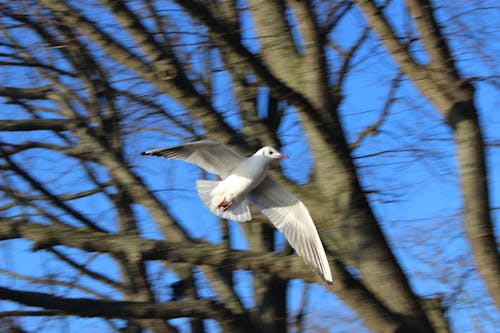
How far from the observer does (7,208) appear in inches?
208

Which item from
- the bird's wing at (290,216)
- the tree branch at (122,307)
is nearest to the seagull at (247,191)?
the bird's wing at (290,216)

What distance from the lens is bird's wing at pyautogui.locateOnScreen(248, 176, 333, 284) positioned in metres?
4.52

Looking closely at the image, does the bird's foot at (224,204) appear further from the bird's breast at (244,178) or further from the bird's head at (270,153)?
the bird's head at (270,153)

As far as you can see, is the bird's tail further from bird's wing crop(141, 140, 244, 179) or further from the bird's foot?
bird's wing crop(141, 140, 244, 179)

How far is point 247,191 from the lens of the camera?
5.05 meters

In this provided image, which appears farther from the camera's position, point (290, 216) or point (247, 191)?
point (247, 191)

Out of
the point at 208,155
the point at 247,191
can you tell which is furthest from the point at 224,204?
the point at 208,155

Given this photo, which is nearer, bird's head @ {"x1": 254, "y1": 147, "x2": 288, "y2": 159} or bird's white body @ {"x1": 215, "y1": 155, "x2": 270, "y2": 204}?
bird's head @ {"x1": 254, "y1": 147, "x2": 288, "y2": 159}

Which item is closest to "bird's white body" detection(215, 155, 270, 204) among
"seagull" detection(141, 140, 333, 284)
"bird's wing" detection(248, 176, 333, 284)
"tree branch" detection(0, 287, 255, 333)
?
"seagull" detection(141, 140, 333, 284)

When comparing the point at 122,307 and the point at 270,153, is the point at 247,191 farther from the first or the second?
the point at 122,307

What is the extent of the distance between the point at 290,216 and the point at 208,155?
→ 2.36 ft

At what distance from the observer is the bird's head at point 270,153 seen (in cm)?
448

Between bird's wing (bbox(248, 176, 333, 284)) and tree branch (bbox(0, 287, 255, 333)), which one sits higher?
tree branch (bbox(0, 287, 255, 333))

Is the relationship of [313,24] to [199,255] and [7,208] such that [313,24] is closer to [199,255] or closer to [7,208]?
[199,255]
